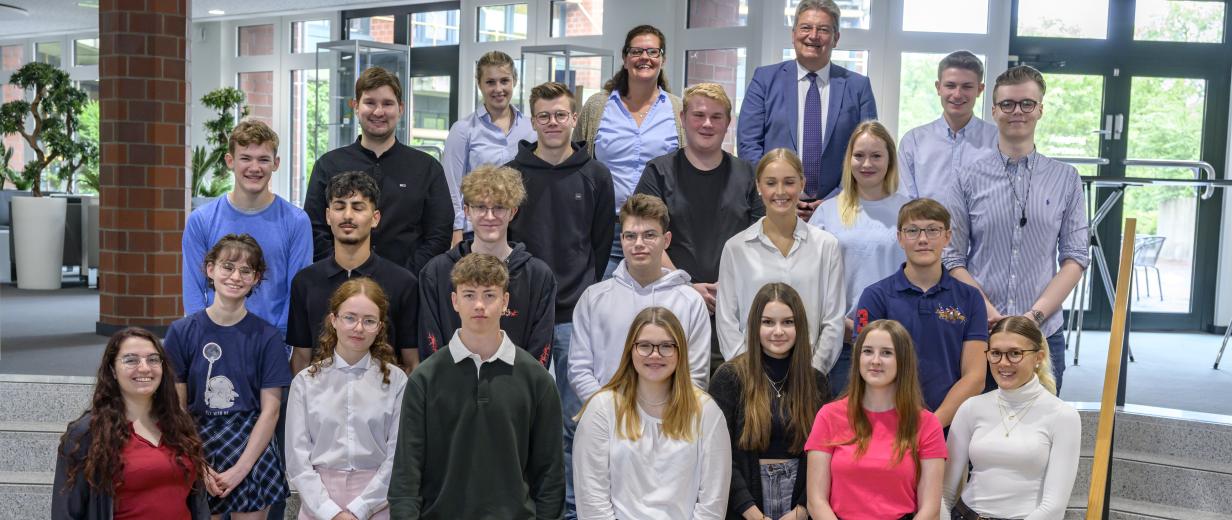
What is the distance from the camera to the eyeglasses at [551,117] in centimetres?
375

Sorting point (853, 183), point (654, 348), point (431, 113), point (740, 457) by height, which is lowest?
point (740, 457)

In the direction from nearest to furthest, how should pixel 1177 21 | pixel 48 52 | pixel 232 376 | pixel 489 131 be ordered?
pixel 232 376
pixel 489 131
pixel 1177 21
pixel 48 52

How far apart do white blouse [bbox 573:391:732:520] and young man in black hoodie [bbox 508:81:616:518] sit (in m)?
0.52

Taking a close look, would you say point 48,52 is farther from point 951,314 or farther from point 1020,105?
point 951,314

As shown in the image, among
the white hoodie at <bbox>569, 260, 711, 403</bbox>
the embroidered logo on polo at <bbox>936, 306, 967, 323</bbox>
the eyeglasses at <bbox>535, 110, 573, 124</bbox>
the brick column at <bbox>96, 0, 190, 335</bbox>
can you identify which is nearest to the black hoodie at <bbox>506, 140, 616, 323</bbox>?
the eyeglasses at <bbox>535, 110, 573, 124</bbox>

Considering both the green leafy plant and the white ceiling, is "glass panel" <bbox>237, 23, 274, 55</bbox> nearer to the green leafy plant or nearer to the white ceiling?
the white ceiling

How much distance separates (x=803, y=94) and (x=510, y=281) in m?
1.43

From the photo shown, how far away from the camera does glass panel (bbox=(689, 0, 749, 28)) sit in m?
8.73

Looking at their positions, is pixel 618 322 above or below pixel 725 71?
below

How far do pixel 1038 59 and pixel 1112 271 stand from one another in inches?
69.6

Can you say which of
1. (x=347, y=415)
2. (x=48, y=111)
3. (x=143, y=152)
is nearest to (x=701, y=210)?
(x=347, y=415)

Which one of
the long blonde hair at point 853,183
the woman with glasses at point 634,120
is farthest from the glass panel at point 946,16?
the long blonde hair at point 853,183

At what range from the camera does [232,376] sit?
337cm

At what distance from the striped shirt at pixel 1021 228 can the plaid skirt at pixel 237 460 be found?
2.31 metres
